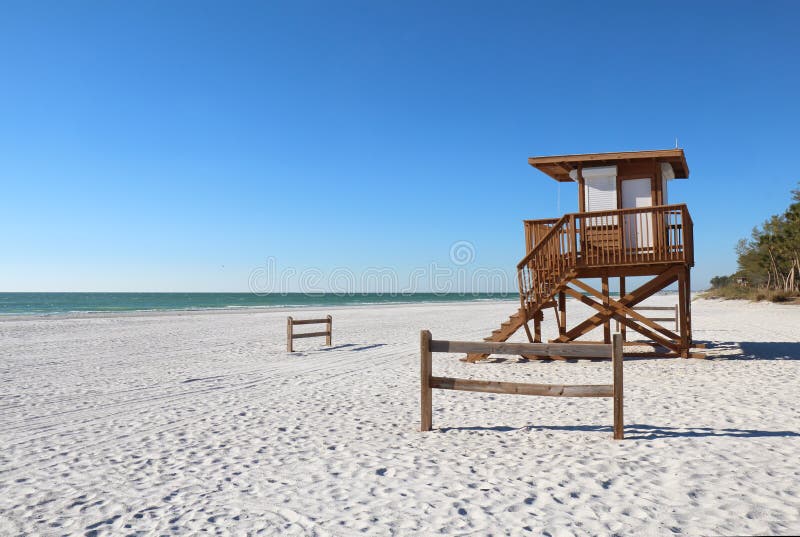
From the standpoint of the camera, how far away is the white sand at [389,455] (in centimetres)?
438

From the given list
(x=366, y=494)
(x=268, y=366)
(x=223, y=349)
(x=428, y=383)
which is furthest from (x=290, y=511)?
(x=223, y=349)

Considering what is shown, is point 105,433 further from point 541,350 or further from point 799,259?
point 799,259

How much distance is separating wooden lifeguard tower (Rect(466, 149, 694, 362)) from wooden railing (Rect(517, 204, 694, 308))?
0.02m

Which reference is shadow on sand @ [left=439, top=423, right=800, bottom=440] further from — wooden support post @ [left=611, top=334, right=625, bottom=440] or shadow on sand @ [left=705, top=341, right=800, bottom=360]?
shadow on sand @ [left=705, top=341, right=800, bottom=360]

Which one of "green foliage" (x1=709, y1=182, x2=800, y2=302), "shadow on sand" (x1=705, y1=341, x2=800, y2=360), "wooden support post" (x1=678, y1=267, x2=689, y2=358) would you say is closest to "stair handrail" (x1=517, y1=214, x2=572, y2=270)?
"wooden support post" (x1=678, y1=267, x2=689, y2=358)

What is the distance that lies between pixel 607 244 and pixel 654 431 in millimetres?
6751

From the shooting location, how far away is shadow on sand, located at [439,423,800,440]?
21.6ft

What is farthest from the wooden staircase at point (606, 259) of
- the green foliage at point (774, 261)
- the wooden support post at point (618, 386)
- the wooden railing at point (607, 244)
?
the green foliage at point (774, 261)

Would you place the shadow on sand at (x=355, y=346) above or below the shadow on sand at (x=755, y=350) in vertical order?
below

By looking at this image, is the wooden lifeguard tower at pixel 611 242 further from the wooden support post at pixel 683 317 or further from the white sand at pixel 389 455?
the white sand at pixel 389 455

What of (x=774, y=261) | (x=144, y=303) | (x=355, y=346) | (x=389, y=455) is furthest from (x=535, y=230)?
(x=144, y=303)

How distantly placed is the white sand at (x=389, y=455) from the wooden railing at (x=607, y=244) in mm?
2450

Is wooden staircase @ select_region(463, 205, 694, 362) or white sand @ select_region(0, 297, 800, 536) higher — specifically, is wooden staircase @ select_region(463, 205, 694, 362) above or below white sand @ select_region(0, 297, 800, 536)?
above

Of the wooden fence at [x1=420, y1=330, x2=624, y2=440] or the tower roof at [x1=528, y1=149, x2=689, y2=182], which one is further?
the tower roof at [x1=528, y1=149, x2=689, y2=182]
